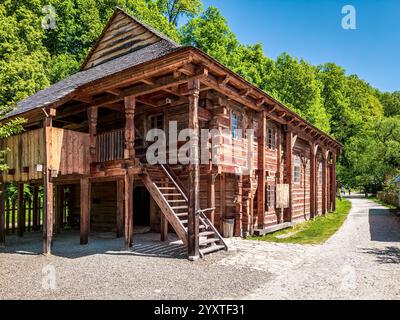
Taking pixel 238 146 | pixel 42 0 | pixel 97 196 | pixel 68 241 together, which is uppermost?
pixel 42 0

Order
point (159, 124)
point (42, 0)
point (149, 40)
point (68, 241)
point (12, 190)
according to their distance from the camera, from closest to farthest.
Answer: point (68, 241), point (159, 124), point (149, 40), point (12, 190), point (42, 0)

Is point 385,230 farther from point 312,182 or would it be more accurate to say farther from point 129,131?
point 129,131

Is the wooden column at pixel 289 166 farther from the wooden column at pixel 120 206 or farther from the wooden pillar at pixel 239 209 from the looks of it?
the wooden column at pixel 120 206

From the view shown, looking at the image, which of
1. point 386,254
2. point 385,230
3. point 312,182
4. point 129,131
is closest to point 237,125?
point 129,131

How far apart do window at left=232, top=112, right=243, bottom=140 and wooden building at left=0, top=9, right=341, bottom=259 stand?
5cm

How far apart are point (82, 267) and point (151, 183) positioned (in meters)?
3.26

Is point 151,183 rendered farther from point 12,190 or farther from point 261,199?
point 12,190

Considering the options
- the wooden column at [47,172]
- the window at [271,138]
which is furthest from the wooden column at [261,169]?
the wooden column at [47,172]

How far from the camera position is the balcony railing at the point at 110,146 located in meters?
11.7

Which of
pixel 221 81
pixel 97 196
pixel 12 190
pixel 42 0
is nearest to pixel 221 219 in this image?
pixel 221 81

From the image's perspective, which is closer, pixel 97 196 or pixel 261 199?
pixel 261 199

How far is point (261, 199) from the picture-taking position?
46.5 feet

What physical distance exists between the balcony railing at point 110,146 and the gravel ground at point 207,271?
126 inches

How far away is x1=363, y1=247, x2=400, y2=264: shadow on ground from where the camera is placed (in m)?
9.23
